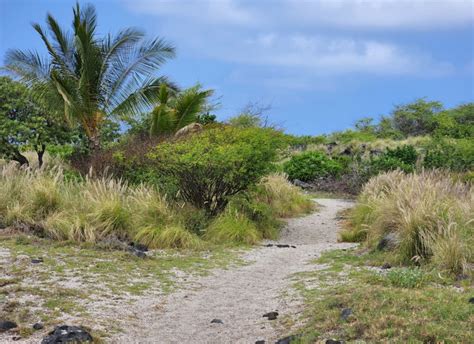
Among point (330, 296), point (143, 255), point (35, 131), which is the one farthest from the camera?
point (35, 131)

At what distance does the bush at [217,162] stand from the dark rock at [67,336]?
7.14m

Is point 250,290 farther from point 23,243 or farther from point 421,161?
point 421,161

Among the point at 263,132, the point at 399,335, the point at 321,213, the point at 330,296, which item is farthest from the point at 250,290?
the point at 321,213

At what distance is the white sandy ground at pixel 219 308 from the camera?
5.82 m

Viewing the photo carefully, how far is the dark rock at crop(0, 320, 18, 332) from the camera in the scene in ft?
18.9

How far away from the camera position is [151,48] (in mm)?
21812

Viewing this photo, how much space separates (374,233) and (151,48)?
14.0m

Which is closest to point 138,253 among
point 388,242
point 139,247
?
point 139,247

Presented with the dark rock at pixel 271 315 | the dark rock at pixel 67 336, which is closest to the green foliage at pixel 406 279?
the dark rock at pixel 271 315

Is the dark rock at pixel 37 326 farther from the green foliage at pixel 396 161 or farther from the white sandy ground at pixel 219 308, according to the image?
the green foliage at pixel 396 161

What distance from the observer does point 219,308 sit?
6.91 m

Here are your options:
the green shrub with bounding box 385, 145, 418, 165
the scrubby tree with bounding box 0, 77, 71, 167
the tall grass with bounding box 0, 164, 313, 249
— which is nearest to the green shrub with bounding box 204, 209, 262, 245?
the tall grass with bounding box 0, 164, 313, 249

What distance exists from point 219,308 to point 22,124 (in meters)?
18.7

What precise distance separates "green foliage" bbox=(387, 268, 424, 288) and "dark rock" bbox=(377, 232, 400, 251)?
205 cm
